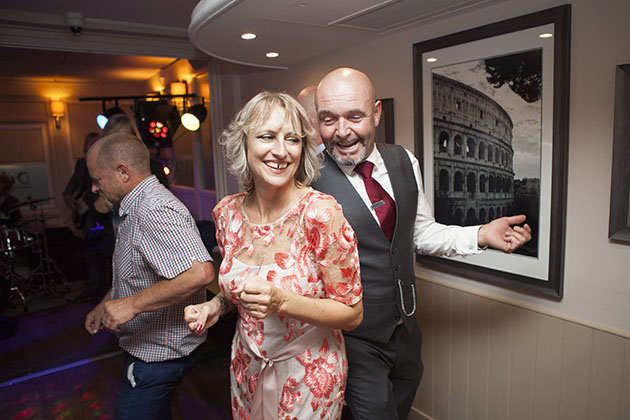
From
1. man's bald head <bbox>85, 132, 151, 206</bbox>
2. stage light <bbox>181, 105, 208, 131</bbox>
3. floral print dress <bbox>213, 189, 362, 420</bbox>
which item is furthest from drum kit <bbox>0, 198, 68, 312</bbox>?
floral print dress <bbox>213, 189, 362, 420</bbox>

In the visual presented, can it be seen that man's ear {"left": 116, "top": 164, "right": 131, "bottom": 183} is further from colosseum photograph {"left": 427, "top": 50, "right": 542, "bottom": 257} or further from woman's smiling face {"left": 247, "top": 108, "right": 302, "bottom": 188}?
colosseum photograph {"left": 427, "top": 50, "right": 542, "bottom": 257}

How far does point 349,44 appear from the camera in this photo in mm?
2699

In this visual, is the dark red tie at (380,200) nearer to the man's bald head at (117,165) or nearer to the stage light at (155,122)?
the man's bald head at (117,165)

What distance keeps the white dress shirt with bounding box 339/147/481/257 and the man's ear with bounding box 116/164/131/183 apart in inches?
34.0

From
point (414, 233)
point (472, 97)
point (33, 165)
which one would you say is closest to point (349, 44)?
point (472, 97)

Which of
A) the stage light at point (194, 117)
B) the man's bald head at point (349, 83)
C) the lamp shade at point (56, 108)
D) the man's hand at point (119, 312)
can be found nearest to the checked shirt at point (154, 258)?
the man's hand at point (119, 312)

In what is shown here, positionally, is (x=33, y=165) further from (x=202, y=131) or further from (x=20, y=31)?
(x=20, y=31)

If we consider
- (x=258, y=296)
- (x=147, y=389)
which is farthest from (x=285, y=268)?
(x=147, y=389)

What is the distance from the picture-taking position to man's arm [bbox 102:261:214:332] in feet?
5.17

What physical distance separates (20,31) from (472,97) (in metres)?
3.32

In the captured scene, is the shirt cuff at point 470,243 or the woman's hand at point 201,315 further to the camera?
the shirt cuff at point 470,243

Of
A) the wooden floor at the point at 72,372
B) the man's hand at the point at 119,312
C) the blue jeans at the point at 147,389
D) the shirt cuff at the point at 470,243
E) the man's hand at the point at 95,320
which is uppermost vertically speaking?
the shirt cuff at the point at 470,243

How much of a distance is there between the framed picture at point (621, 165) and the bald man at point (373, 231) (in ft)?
1.05

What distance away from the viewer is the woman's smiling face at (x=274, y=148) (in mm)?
1241
